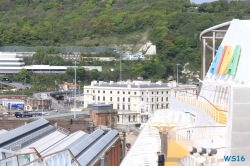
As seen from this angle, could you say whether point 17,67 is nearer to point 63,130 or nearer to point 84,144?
point 63,130


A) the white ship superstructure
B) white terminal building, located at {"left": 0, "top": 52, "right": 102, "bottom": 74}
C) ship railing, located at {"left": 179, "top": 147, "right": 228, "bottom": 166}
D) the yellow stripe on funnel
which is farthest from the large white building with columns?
ship railing, located at {"left": 179, "top": 147, "right": 228, "bottom": 166}

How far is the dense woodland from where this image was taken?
95750 millimetres

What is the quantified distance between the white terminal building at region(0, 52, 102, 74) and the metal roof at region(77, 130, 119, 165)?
66.8m

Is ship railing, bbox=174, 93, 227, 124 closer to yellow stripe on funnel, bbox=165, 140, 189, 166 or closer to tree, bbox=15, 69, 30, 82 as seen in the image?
yellow stripe on funnel, bbox=165, 140, 189, 166

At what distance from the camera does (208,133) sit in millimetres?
12266

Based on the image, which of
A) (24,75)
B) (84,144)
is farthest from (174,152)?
(24,75)

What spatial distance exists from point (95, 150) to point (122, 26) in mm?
94405

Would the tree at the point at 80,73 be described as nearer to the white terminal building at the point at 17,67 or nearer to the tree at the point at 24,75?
the white terminal building at the point at 17,67

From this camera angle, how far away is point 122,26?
11575 cm

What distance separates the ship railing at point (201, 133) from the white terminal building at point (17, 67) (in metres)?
81.1

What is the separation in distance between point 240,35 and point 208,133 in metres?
4.24

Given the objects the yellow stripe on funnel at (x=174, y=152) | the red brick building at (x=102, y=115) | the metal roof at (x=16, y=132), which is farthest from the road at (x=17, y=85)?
the yellow stripe on funnel at (x=174, y=152)

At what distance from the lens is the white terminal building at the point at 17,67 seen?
311ft

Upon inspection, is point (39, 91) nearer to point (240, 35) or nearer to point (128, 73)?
point (128, 73)
